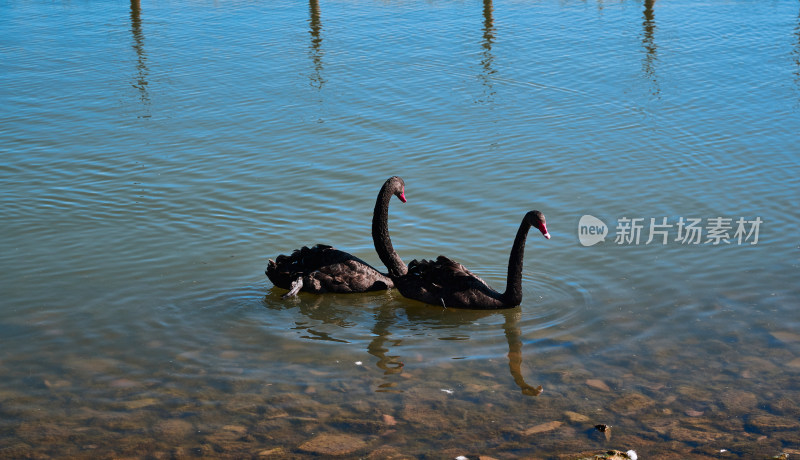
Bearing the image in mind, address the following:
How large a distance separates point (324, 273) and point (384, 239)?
2.40 ft

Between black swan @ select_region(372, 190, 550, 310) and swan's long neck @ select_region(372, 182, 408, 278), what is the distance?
220 millimetres

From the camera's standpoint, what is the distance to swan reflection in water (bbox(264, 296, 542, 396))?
273 inches

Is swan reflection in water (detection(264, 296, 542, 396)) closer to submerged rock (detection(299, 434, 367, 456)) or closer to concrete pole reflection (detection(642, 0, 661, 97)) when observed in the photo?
submerged rock (detection(299, 434, 367, 456))

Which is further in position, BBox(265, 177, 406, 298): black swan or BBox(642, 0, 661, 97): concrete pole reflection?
BBox(642, 0, 661, 97): concrete pole reflection

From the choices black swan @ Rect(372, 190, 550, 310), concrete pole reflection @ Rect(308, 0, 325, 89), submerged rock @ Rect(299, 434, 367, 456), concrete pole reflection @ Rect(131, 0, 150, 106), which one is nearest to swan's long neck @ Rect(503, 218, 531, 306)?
black swan @ Rect(372, 190, 550, 310)

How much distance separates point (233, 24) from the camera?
2286 cm

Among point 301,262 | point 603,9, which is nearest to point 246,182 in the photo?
point 301,262

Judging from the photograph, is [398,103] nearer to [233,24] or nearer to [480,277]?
[480,277]

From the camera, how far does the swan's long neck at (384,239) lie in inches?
334

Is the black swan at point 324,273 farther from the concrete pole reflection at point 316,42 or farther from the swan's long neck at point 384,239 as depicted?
the concrete pole reflection at point 316,42

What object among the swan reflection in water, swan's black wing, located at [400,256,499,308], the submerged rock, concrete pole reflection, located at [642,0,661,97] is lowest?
the submerged rock

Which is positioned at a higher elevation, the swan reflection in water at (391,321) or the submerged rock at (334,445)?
the swan reflection in water at (391,321)

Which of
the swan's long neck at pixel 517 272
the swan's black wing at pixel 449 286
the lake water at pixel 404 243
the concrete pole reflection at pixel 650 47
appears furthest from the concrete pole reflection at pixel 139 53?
the swan's long neck at pixel 517 272

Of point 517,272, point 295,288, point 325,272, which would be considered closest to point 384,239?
point 325,272
